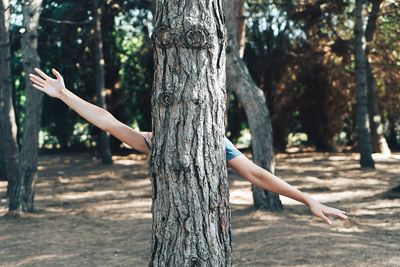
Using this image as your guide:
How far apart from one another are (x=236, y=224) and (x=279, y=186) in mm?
5948

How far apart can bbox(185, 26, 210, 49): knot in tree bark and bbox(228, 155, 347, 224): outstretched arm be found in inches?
28.1

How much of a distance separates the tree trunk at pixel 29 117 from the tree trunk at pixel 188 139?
7091mm

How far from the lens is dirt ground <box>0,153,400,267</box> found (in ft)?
24.9

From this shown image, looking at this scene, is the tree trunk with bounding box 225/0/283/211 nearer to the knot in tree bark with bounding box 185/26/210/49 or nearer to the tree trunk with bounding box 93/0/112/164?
the knot in tree bark with bounding box 185/26/210/49

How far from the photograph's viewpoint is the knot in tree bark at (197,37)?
3.72 meters

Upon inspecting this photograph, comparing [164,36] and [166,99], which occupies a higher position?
[164,36]

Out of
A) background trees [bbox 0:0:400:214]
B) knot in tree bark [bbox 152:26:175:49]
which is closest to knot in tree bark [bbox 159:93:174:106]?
knot in tree bark [bbox 152:26:175:49]

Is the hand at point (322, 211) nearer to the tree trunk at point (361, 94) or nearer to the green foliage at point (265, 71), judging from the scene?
the tree trunk at point (361, 94)

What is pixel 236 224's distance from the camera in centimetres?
974

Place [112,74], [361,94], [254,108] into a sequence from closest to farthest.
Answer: [254,108] < [361,94] < [112,74]

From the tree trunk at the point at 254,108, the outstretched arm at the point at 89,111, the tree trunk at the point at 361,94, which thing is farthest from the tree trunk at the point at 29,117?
the tree trunk at the point at 361,94

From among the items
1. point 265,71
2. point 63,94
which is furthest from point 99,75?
point 63,94

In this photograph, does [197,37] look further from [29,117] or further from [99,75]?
[99,75]

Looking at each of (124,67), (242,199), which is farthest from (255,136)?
(124,67)
